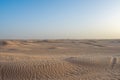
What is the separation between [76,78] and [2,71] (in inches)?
204

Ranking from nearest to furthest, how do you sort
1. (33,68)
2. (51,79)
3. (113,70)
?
(51,79) → (33,68) → (113,70)

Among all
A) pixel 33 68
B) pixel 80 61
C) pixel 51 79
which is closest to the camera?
pixel 51 79

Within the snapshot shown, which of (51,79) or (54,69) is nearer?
(51,79)

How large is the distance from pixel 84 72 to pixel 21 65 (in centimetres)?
473

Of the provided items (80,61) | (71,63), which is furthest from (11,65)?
(80,61)

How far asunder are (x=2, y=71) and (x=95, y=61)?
808 centimetres

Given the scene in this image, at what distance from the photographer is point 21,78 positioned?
13047 millimetres

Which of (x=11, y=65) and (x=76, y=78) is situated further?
(x=11, y=65)

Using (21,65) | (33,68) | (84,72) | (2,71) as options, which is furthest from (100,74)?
(2,71)

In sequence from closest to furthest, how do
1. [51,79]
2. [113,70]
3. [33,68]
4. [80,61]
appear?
1. [51,79]
2. [33,68]
3. [113,70]
4. [80,61]

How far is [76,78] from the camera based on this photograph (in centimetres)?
1305

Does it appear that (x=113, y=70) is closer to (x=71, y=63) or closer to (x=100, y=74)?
(x=100, y=74)

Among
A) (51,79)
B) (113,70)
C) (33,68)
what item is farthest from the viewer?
(113,70)

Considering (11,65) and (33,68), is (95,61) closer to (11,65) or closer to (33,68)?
(33,68)
